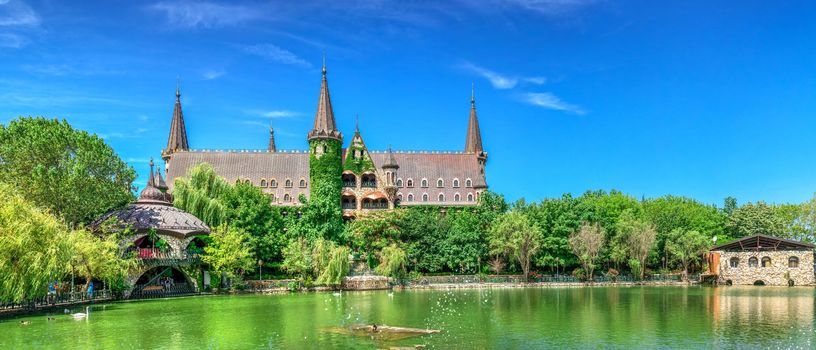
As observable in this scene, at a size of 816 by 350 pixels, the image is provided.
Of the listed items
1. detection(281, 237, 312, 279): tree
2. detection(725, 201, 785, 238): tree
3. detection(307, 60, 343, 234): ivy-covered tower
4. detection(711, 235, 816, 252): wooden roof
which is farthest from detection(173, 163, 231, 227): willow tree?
detection(725, 201, 785, 238): tree

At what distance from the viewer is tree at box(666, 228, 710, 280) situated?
232 ft

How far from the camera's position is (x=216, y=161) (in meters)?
84.9

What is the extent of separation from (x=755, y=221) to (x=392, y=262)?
51.1 m

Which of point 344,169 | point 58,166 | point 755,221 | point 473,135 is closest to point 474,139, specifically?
point 473,135

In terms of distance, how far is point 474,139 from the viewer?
92375mm

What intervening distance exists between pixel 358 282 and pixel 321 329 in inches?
1253

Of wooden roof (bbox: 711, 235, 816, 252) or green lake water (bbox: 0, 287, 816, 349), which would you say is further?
wooden roof (bbox: 711, 235, 816, 252)

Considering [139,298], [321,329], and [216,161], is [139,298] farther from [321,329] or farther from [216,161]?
[216,161]

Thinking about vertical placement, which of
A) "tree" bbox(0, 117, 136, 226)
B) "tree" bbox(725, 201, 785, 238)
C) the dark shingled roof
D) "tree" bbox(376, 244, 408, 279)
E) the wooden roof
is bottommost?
"tree" bbox(376, 244, 408, 279)

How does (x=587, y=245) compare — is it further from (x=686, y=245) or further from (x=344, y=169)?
(x=344, y=169)

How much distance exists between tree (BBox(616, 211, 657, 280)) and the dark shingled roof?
3815 centimetres

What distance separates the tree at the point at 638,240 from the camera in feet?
222

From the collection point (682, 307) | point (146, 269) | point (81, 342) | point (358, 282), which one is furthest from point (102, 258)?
point (682, 307)

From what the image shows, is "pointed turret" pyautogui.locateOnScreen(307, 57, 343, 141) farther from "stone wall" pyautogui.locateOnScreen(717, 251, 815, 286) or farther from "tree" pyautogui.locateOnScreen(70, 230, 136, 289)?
"stone wall" pyautogui.locateOnScreen(717, 251, 815, 286)
